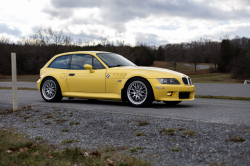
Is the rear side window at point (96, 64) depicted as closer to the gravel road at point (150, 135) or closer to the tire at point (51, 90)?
the tire at point (51, 90)

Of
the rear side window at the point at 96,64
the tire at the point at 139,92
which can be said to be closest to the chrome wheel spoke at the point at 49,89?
the rear side window at the point at 96,64

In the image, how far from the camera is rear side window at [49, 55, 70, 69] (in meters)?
8.97

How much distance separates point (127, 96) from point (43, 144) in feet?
11.6

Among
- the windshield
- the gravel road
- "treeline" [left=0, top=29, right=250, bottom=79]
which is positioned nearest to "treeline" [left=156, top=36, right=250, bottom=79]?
"treeline" [left=0, top=29, right=250, bottom=79]

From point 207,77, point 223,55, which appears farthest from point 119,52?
point 223,55

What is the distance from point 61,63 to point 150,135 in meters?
5.63

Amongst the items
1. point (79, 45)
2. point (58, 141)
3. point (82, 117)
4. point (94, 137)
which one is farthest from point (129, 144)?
point (79, 45)

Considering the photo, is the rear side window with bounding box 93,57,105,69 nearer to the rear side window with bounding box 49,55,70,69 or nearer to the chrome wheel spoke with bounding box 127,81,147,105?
the rear side window with bounding box 49,55,70,69

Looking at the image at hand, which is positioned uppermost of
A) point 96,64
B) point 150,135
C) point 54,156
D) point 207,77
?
point 96,64

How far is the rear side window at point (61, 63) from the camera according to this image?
29.4ft

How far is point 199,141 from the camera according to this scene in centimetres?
385

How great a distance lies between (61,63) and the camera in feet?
29.9

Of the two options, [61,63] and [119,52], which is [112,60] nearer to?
[61,63]

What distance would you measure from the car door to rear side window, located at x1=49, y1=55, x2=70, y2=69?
253mm
